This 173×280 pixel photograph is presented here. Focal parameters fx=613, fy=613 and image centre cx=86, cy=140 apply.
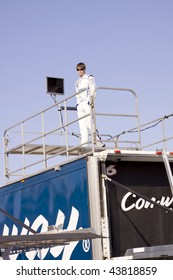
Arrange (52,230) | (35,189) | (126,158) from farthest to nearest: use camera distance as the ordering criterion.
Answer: (35,189) < (126,158) < (52,230)

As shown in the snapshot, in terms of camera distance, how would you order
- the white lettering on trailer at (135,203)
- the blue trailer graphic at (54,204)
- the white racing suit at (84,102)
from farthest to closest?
the white racing suit at (84,102) < the white lettering on trailer at (135,203) < the blue trailer graphic at (54,204)

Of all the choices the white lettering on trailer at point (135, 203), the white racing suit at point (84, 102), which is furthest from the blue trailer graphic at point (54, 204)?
the white racing suit at point (84, 102)

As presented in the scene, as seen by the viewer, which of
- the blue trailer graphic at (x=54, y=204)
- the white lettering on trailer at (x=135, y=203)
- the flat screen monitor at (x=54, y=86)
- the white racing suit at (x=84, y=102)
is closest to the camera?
the blue trailer graphic at (x=54, y=204)

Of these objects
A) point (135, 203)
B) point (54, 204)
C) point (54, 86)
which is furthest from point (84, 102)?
point (135, 203)

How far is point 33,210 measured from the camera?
9328 mm

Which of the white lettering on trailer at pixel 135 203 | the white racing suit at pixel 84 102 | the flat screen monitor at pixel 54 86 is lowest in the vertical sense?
the white lettering on trailer at pixel 135 203

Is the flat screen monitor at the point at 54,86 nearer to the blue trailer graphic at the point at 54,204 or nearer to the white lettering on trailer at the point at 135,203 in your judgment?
the blue trailer graphic at the point at 54,204

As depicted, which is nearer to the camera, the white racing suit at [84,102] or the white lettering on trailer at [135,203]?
the white lettering on trailer at [135,203]

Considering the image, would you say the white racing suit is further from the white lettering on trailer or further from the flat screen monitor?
the white lettering on trailer

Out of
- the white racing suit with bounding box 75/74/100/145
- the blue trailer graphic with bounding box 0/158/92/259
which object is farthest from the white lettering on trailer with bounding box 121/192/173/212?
the white racing suit with bounding box 75/74/100/145
